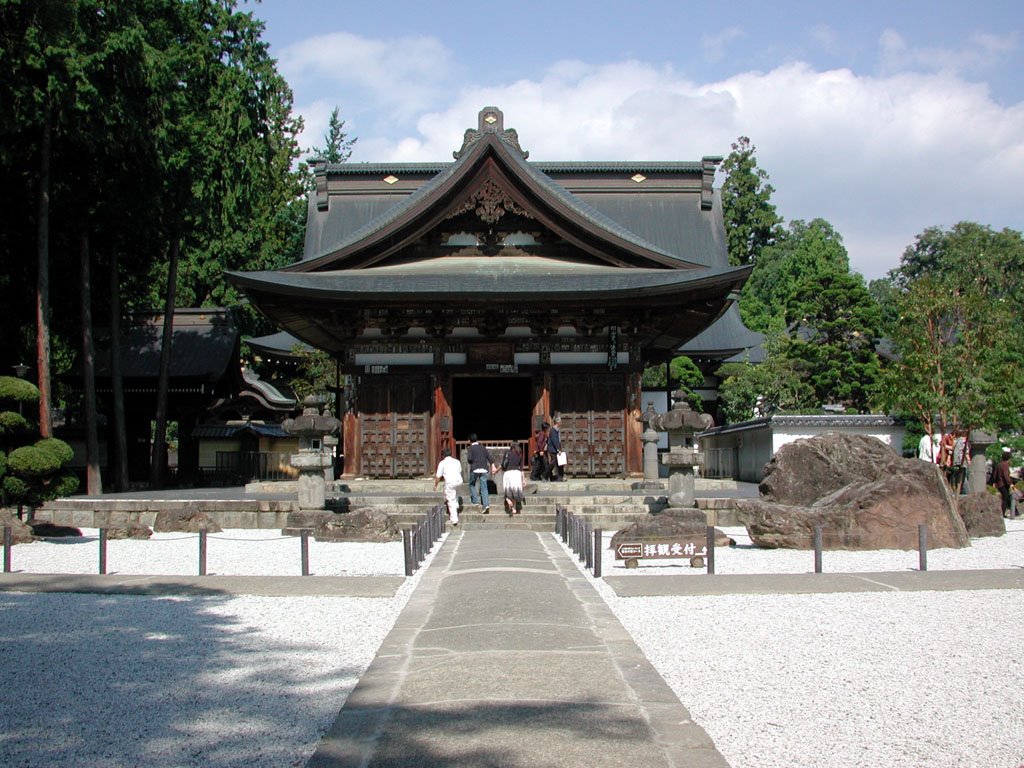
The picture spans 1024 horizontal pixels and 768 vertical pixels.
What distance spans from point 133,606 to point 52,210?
57.2 ft

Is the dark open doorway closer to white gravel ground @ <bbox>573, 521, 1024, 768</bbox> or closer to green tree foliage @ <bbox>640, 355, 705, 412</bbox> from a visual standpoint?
green tree foliage @ <bbox>640, 355, 705, 412</bbox>

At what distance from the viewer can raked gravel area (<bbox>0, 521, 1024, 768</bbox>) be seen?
200 inches

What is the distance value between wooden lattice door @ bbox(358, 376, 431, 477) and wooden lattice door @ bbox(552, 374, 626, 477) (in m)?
3.13

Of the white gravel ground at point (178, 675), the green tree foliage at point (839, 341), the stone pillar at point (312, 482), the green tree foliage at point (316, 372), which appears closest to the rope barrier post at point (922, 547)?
the white gravel ground at point (178, 675)

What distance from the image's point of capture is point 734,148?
6250 centimetres

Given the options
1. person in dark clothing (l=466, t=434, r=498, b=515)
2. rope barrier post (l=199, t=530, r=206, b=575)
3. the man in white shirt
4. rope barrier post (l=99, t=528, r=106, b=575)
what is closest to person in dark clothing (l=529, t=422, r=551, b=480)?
person in dark clothing (l=466, t=434, r=498, b=515)

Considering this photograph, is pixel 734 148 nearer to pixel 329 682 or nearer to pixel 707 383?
pixel 707 383

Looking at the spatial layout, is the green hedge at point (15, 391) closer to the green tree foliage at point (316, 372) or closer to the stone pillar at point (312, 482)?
the stone pillar at point (312, 482)

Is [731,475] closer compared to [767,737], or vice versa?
[767,737]

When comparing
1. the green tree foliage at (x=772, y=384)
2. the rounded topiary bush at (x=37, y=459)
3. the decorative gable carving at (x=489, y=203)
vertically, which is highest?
the decorative gable carving at (x=489, y=203)

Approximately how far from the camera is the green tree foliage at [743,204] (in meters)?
61.6

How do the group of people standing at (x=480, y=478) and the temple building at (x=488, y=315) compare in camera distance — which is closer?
the group of people standing at (x=480, y=478)

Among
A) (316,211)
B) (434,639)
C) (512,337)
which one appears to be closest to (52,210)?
(316,211)

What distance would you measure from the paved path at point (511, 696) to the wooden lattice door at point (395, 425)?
38.1ft
